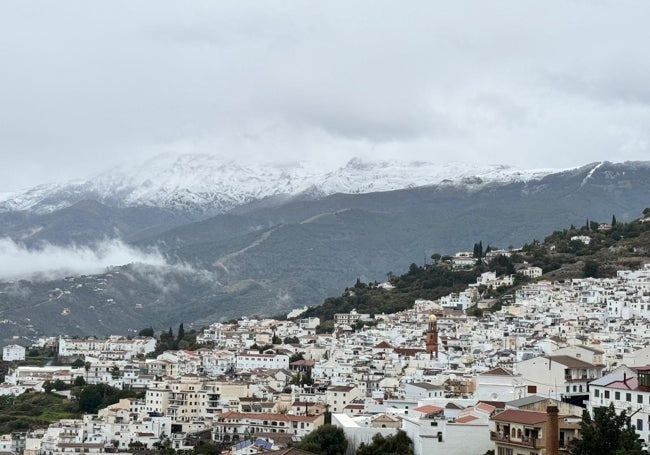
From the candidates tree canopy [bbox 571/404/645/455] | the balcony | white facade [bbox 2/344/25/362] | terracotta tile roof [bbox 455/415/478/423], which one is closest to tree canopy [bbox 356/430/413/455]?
terracotta tile roof [bbox 455/415/478/423]

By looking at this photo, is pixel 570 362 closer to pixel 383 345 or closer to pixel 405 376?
pixel 405 376

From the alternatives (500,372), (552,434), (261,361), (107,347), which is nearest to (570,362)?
(500,372)

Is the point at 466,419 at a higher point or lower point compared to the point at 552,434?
lower

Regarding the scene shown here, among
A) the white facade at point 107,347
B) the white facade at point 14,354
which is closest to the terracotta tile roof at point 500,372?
the white facade at point 107,347

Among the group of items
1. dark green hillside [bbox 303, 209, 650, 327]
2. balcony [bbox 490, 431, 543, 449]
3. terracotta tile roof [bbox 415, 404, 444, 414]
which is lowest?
balcony [bbox 490, 431, 543, 449]

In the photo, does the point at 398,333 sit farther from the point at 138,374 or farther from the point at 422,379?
the point at 422,379

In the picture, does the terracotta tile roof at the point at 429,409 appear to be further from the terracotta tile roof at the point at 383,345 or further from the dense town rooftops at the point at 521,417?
the terracotta tile roof at the point at 383,345

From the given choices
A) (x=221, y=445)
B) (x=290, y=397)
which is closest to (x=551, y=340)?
(x=290, y=397)

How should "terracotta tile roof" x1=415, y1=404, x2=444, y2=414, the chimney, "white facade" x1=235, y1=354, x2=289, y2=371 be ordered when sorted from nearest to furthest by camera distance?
the chimney → "terracotta tile roof" x1=415, y1=404, x2=444, y2=414 → "white facade" x1=235, y1=354, x2=289, y2=371

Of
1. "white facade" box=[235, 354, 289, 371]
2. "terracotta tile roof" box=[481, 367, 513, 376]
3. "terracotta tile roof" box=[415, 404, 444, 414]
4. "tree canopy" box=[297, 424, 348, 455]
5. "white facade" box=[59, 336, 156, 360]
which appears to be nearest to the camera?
→ "tree canopy" box=[297, 424, 348, 455]

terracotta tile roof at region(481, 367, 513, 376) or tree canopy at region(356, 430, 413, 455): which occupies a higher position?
terracotta tile roof at region(481, 367, 513, 376)

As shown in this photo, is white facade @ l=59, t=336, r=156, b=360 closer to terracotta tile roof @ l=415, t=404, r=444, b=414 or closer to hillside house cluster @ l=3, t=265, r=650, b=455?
hillside house cluster @ l=3, t=265, r=650, b=455

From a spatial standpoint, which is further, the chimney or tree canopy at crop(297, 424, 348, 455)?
tree canopy at crop(297, 424, 348, 455)

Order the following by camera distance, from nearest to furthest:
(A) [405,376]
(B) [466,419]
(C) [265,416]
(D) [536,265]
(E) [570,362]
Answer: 1. (B) [466,419]
2. (E) [570,362]
3. (C) [265,416]
4. (A) [405,376]
5. (D) [536,265]
